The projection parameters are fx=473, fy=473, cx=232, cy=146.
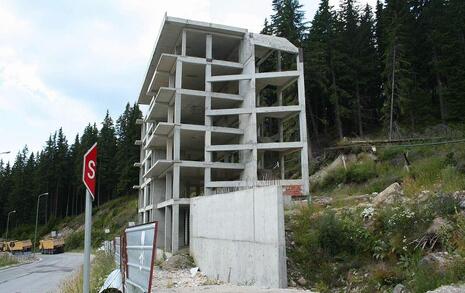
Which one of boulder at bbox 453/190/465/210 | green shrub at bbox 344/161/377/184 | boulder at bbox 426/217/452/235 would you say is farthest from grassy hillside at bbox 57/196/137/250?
boulder at bbox 426/217/452/235

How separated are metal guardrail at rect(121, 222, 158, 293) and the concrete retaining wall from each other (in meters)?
5.93

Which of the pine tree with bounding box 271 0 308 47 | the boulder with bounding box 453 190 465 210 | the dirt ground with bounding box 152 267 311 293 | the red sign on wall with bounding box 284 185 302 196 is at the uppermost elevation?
the pine tree with bounding box 271 0 308 47

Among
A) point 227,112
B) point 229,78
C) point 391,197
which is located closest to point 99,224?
point 227,112

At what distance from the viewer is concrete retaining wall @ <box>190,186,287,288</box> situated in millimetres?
13047

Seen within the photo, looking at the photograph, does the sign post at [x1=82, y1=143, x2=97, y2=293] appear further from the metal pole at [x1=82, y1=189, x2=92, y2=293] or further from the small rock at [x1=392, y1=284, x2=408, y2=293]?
the small rock at [x1=392, y1=284, x2=408, y2=293]

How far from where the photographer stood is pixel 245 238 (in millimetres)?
15422

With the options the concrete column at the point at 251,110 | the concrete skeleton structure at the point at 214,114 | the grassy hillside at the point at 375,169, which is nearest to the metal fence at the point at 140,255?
the grassy hillside at the point at 375,169

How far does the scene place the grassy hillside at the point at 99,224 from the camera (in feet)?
235

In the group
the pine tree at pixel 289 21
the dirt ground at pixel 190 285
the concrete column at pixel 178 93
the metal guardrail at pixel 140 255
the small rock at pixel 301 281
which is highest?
the pine tree at pixel 289 21

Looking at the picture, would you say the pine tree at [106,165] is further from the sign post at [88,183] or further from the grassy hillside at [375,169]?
the sign post at [88,183]

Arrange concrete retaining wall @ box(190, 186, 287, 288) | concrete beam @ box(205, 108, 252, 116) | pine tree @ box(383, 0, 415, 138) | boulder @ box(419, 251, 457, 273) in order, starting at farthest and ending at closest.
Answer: pine tree @ box(383, 0, 415, 138) < concrete beam @ box(205, 108, 252, 116) < concrete retaining wall @ box(190, 186, 287, 288) < boulder @ box(419, 251, 457, 273)

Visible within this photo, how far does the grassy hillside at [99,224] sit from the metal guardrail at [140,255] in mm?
57280

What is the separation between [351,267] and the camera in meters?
12.5

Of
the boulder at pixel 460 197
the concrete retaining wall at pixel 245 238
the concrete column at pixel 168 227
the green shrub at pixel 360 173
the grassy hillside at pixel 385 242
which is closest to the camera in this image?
the grassy hillside at pixel 385 242
